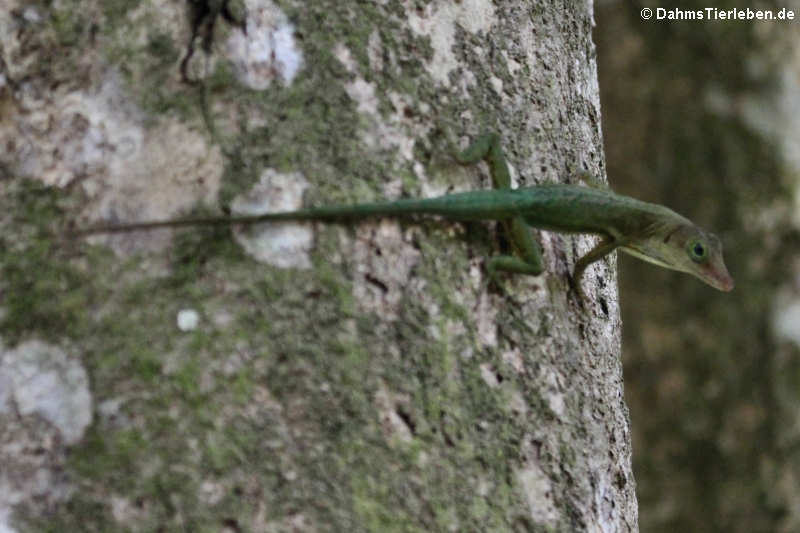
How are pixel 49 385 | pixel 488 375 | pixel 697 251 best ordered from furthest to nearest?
pixel 697 251, pixel 488 375, pixel 49 385

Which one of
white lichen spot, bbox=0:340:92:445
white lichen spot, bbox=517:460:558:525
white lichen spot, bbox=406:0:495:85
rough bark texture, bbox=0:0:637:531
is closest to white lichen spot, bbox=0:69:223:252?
rough bark texture, bbox=0:0:637:531

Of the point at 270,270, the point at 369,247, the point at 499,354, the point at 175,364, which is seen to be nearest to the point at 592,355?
the point at 499,354

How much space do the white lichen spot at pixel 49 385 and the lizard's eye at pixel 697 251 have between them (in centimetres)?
161

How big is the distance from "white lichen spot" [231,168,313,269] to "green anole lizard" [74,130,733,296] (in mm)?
18

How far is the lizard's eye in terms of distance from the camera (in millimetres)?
2361

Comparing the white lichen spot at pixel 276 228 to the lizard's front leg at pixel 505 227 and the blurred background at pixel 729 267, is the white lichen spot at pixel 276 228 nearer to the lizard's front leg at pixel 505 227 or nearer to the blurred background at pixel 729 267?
the lizard's front leg at pixel 505 227

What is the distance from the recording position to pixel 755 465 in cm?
536

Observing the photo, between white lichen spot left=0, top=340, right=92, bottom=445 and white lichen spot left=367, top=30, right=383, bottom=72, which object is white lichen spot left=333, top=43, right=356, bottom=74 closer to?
white lichen spot left=367, top=30, right=383, bottom=72

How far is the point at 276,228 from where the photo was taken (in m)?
1.54

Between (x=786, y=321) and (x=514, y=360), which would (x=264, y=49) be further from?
(x=786, y=321)

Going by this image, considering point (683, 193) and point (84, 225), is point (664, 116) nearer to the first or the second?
point (683, 193)

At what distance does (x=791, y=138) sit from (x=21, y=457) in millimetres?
4979

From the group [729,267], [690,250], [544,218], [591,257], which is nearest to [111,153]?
[544,218]

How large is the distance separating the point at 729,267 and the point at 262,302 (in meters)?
4.55
